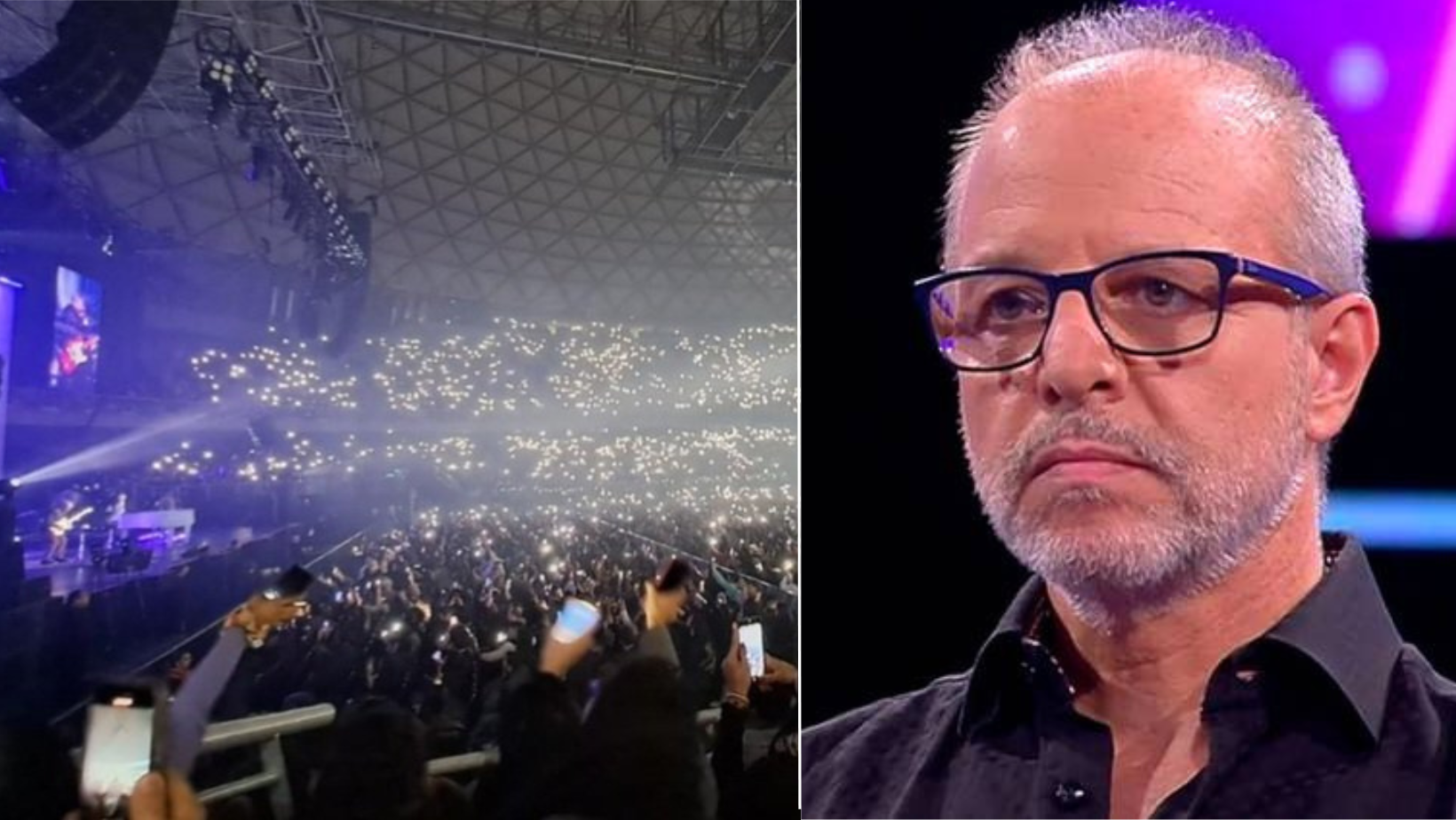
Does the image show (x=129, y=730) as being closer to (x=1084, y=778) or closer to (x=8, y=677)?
(x=8, y=677)

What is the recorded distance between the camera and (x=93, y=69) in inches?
85.1

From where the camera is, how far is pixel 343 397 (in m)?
2.15

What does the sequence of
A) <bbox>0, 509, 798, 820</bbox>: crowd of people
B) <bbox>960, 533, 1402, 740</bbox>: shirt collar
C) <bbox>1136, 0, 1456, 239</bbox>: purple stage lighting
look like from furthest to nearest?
<bbox>0, 509, 798, 820</bbox>: crowd of people → <bbox>1136, 0, 1456, 239</bbox>: purple stage lighting → <bbox>960, 533, 1402, 740</bbox>: shirt collar

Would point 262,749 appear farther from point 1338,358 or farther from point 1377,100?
point 1377,100

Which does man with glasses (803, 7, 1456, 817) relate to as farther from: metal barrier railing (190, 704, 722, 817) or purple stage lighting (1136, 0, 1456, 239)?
metal barrier railing (190, 704, 722, 817)

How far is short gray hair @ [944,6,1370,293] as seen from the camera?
4.58 ft

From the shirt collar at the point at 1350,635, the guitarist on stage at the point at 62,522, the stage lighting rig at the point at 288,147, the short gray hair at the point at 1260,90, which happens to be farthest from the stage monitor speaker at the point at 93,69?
the shirt collar at the point at 1350,635

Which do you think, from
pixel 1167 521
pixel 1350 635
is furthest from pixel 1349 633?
pixel 1167 521

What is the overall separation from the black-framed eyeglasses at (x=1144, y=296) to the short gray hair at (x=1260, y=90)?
8cm

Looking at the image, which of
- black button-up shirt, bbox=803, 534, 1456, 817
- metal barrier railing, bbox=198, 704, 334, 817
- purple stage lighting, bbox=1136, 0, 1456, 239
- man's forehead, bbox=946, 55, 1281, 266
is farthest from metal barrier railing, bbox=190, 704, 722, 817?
purple stage lighting, bbox=1136, 0, 1456, 239

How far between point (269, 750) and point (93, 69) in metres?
1.43

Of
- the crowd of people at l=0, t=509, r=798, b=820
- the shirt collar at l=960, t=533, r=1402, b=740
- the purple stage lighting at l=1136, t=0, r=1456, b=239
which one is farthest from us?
the crowd of people at l=0, t=509, r=798, b=820

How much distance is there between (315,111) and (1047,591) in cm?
171

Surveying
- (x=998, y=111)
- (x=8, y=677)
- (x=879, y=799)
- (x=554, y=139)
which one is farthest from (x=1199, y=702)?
(x=8, y=677)
